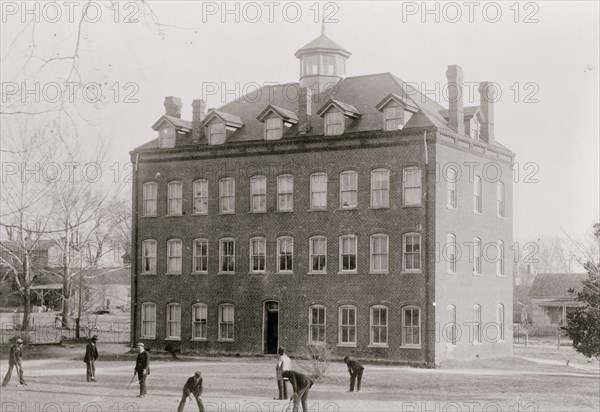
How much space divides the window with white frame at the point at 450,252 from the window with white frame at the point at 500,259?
4.65 m

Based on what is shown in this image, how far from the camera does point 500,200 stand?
40938 millimetres

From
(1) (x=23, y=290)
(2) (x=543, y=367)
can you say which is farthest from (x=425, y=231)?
(1) (x=23, y=290)

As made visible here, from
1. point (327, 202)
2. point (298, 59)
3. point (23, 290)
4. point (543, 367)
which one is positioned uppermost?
point (298, 59)

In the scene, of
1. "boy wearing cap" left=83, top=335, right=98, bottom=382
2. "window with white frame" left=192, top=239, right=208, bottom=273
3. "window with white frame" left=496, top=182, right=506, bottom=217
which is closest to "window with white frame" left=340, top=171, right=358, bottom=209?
"window with white frame" left=192, top=239, right=208, bottom=273

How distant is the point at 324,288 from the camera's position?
124 ft

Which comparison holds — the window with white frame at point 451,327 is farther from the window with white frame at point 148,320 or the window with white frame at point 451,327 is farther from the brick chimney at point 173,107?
the brick chimney at point 173,107

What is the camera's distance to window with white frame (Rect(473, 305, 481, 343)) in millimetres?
38263

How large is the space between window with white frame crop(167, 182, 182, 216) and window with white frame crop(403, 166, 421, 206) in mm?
11955

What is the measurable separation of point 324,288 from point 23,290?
20151 millimetres

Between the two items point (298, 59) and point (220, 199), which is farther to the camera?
point (298, 59)

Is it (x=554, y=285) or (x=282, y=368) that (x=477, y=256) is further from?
(x=554, y=285)

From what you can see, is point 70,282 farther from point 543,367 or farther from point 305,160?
point 543,367

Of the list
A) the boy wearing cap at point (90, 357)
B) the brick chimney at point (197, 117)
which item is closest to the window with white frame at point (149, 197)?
the brick chimney at point (197, 117)

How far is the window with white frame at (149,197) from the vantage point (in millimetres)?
42438
